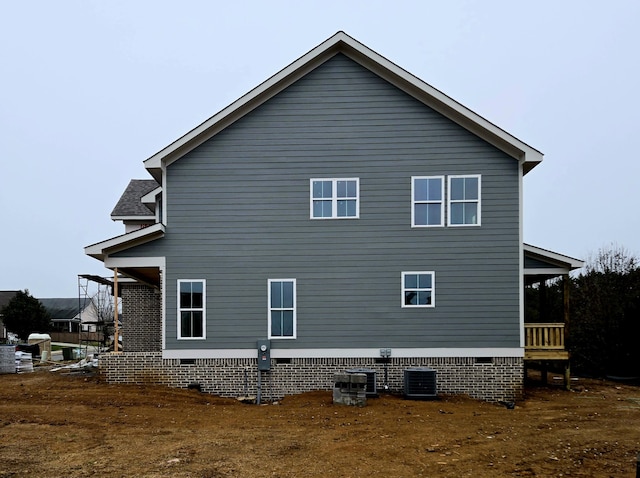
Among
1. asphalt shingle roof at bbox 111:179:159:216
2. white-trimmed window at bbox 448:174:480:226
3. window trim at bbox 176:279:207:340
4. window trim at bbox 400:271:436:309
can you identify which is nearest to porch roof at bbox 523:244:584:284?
white-trimmed window at bbox 448:174:480:226

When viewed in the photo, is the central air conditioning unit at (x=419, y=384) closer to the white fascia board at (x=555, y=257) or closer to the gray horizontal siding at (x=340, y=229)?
the gray horizontal siding at (x=340, y=229)

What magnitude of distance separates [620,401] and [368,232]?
8.01m

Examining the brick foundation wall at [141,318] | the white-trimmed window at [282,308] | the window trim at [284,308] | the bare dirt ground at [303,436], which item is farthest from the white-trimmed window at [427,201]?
the brick foundation wall at [141,318]

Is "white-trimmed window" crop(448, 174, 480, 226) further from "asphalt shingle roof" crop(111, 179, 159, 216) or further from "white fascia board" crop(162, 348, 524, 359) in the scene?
"asphalt shingle roof" crop(111, 179, 159, 216)

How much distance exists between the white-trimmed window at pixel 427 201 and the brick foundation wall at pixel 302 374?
373cm

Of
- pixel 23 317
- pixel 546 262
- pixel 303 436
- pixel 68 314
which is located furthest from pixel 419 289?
pixel 68 314

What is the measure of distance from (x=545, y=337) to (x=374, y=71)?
879 centimetres

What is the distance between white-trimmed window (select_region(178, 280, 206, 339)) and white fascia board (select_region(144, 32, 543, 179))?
11.0 feet

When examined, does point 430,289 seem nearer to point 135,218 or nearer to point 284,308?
point 284,308

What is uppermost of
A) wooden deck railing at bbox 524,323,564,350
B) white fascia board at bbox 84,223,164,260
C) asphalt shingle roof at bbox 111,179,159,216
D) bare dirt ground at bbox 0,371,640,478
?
asphalt shingle roof at bbox 111,179,159,216

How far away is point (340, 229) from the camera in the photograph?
47.7 feet

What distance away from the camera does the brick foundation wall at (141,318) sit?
2127 cm

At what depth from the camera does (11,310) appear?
44969 mm

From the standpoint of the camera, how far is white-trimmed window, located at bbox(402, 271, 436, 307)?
1439 cm
